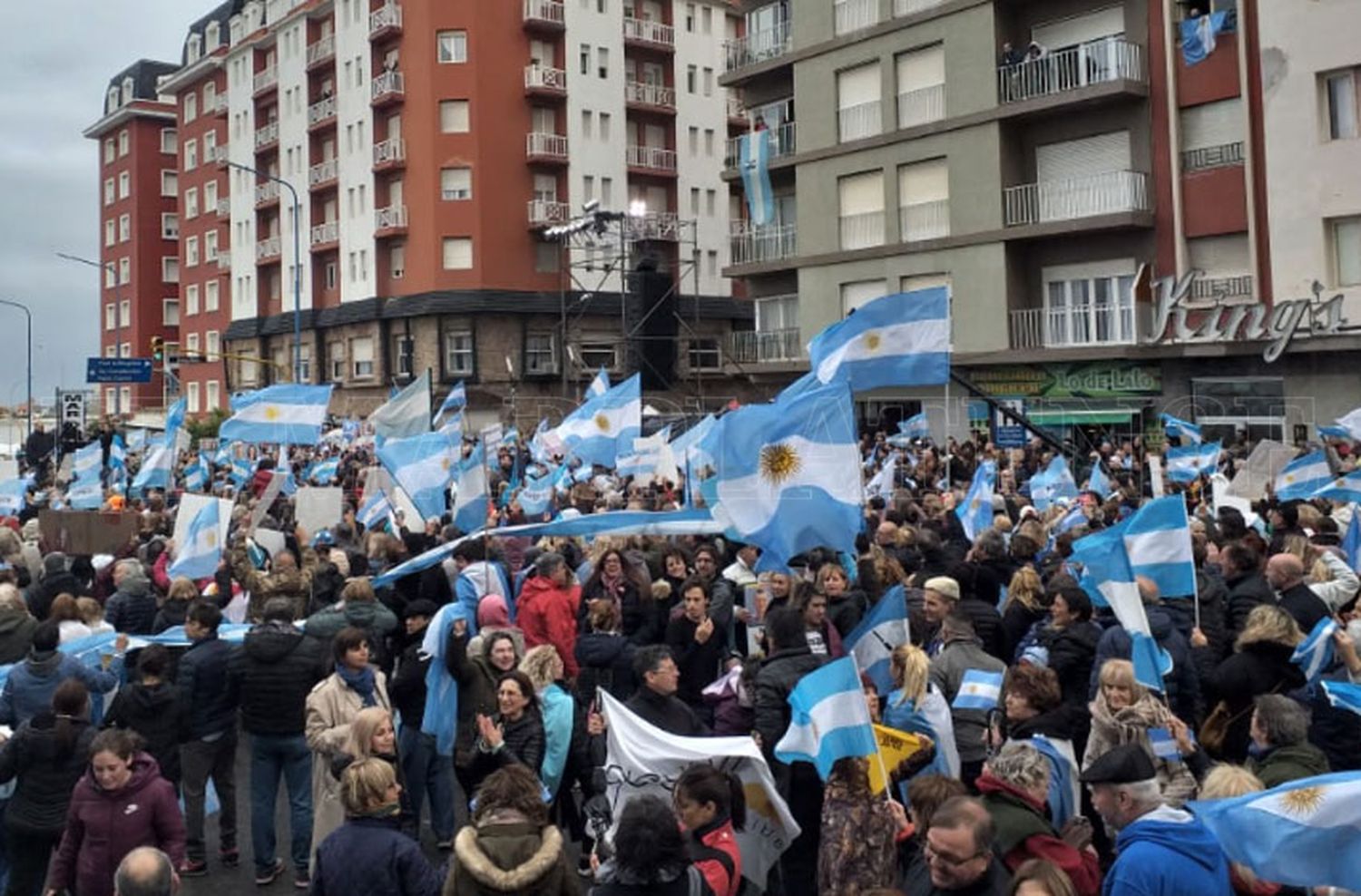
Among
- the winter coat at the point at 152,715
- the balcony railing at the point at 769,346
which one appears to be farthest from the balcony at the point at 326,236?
the winter coat at the point at 152,715

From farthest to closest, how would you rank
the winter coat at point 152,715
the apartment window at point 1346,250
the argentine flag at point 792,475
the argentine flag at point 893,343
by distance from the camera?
the apartment window at point 1346,250, the argentine flag at point 893,343, the argentine flag at point 792,475, the winter coat at point 152,715

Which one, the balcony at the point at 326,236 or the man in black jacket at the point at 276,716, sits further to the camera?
the balcony at the point at 326,236

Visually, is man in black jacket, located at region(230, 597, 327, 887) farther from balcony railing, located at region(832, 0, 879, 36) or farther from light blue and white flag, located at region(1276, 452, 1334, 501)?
balcony railing, located at region(832, 0, 879, 36)

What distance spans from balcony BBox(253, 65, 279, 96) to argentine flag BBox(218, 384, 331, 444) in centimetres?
Answer: 4533

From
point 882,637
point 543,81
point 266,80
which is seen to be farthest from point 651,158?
point 882,637

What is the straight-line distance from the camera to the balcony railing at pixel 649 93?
52647 millimetres

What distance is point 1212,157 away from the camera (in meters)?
28.3

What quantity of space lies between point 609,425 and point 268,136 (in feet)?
153

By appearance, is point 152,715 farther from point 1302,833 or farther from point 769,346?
point 769,346

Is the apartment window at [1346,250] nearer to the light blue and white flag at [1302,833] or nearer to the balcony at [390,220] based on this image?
the light blue and white flag at [1302,833]

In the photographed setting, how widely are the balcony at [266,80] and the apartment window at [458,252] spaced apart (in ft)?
53.0

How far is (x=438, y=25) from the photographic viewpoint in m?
48.5

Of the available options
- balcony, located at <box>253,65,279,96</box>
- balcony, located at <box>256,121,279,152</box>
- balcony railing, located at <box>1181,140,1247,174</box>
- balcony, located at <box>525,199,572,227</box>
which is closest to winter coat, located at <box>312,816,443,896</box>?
balcony railing, located at <box>1181,140,1247,174</box>

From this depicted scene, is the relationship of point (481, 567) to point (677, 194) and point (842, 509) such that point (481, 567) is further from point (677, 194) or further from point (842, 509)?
point (677, 194)
